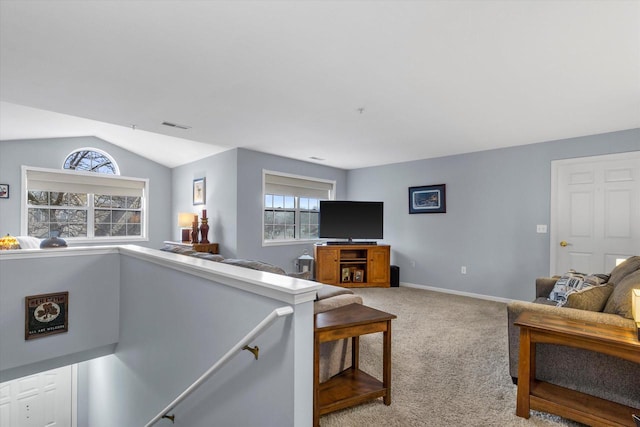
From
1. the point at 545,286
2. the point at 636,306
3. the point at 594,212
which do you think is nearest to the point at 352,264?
the point at 545,286

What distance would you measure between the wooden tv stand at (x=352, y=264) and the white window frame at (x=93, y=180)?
388 cm

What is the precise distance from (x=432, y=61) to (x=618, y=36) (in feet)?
3.53

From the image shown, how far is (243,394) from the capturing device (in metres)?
1.63

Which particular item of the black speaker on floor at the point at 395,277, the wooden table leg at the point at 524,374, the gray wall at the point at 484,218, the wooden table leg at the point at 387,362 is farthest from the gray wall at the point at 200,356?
the gray wall at the point at 484,218

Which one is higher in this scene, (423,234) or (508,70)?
(508,70)

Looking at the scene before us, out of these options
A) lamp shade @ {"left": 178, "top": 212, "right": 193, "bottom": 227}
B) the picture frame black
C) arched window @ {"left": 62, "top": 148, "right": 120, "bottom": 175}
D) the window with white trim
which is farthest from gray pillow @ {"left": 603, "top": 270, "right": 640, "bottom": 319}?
arched window @ {"left": 62, "top": 148, "right": 120, "bottom": 175}

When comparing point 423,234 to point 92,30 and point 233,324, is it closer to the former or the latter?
point 233,324

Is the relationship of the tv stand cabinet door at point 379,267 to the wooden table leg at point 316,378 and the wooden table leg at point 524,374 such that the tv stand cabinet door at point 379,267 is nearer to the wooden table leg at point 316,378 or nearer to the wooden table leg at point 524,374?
the wooden table leg at point 524,374

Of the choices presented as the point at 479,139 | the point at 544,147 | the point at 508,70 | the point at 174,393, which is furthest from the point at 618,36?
the point at 174,393

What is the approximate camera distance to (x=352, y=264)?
5.69 metres

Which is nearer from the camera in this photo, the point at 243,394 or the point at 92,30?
the point at 243,394

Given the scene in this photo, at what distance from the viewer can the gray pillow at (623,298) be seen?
6.21ft

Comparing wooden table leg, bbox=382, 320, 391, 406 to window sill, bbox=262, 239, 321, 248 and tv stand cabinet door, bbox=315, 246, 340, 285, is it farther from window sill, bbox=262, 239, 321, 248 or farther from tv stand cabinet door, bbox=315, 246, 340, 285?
window sill, bbox=262, 239, 321, 248

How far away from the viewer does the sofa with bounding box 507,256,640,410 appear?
1.81 m
